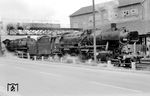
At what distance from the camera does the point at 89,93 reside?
1015 centimetres

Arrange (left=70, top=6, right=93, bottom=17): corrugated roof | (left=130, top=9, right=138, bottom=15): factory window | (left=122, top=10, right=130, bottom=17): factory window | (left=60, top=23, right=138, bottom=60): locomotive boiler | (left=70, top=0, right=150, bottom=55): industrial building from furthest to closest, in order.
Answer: (left=70, top=6, right=93, bottom=17): corrugated roof, (left=122, top=10, right=130, bottom=17): factory window, (left=130, top=9, right=138, bottom=15): factory window, (left=70, top=0, right=150, bottom=55): industrial building, (left=60, top=23, right=138, bottom=60): locomotive boiler

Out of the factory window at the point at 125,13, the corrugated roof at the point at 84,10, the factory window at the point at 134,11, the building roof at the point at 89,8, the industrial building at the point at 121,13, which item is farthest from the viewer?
the corrugated roof at the point at 84,10

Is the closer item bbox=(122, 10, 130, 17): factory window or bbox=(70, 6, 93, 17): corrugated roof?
bbox=(122, 10, 130, 17): factory window

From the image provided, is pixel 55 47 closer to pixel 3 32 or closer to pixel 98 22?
pixel 3 32

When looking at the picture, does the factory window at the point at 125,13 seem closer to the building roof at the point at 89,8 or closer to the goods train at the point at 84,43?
the building roof at the point at 89,8

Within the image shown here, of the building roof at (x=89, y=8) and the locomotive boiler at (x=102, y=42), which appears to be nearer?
the locomotive boiler at (x=102, y=42)

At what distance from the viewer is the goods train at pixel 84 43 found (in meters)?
23.5

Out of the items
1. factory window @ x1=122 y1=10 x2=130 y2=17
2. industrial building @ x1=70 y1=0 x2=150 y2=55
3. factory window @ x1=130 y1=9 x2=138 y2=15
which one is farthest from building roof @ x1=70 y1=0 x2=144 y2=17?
factory window @ x1=130 y1=9 x2=138 y2=15

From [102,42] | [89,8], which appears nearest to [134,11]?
[89,8]

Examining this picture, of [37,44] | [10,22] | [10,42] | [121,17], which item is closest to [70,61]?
[37,44]

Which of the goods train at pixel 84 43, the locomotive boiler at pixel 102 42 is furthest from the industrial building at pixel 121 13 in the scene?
the locomotive boiler at pixel 102 42

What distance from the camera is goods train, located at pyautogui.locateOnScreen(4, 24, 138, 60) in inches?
927

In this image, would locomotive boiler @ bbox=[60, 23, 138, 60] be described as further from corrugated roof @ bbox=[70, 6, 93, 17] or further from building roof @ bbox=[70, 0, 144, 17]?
corrugated roof @ bbox=[70, 6, 93, 17]

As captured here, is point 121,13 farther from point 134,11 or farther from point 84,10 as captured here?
point 84,10
